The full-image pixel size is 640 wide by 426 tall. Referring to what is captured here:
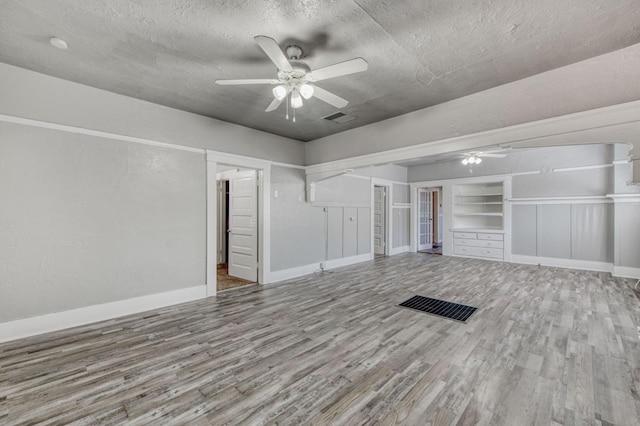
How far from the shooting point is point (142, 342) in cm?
270

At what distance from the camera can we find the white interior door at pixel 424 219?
887 centimetres

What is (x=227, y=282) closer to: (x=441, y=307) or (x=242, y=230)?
(x=242, y=230)

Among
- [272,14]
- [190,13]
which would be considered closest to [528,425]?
[272,14]

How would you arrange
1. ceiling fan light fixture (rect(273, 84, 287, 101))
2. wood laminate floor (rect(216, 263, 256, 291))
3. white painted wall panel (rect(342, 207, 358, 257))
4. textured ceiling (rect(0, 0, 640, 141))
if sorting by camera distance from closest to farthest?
textured ceiling (rect(0, 0, 640, 141)) → ceiling fan light fixture (rect(273, 84, 287, 101)) → wood laminate floor (rect(216, 263, 256, 291)) → white painted wall panel (rect(342, 207, 358, 257))

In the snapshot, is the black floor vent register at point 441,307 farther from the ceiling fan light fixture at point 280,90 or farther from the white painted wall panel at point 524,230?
the white painted wall panel at point 524,230

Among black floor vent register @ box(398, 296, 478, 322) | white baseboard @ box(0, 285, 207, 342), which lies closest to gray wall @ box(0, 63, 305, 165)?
white baseboard @ box(0, 285, 207, 342)

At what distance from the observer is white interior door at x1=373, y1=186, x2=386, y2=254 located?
795 cm

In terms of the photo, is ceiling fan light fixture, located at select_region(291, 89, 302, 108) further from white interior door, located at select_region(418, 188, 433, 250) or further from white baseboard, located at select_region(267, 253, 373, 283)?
white interior door, located at select_region(418, 188, 433, 250)

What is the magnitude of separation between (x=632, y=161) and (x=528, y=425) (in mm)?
2525

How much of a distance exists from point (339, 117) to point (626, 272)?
20.6 feet

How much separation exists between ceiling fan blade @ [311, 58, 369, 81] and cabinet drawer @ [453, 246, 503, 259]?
6734 millimetres

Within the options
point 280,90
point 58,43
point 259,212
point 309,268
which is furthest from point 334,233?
point 58,43

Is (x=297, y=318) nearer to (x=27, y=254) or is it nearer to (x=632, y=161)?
(x=27, y=254)

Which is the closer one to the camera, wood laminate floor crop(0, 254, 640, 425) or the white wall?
wood laminate floor crop(0, 254, 640, 425)
